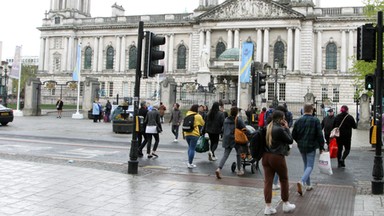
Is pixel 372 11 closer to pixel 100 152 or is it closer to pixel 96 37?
pixel 100 152

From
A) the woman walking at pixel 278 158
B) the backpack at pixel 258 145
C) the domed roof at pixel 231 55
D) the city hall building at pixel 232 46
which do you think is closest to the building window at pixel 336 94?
the city hall building at pixel 232 46

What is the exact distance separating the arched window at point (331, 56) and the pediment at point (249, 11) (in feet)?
21.4

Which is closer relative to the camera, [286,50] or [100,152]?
[100,152]

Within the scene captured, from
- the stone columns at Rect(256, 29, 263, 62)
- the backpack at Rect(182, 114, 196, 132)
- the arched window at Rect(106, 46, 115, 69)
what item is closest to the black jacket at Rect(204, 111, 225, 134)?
the backpack at Rect(182, 114, 196, 132)

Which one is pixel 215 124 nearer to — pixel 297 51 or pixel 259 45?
pixel 297 51

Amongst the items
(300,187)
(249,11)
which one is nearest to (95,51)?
(249,11)

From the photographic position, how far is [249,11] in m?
62.2

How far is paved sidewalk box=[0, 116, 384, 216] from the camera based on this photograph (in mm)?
7125

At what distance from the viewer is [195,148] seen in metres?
12.0

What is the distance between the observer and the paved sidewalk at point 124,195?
7.12 m

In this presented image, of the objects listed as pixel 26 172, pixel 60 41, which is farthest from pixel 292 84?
pixel 26 172

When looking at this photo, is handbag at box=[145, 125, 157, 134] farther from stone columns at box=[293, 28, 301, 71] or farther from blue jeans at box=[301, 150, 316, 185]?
stone columns at box=[293, 28, 301, 71]

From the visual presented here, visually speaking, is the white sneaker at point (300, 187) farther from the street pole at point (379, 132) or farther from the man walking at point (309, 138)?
the street pole at point (379, 132)

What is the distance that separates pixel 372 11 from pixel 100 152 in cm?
2148
